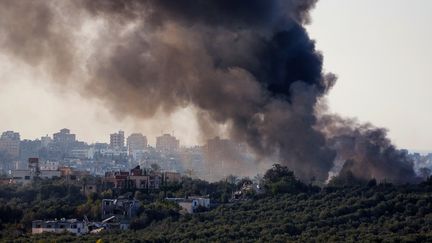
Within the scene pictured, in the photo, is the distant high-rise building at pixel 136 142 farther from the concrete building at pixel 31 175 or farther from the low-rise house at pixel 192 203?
the low-rise house at pixel 192 203

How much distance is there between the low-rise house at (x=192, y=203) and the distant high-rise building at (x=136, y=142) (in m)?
70.9

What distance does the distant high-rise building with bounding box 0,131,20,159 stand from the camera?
320 ft

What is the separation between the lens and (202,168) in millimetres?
81938

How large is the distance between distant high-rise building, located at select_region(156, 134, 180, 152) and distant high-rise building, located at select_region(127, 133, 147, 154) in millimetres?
5802

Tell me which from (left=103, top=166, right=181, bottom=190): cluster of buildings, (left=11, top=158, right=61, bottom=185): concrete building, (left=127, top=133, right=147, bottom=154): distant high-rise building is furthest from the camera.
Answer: (left=127, top=133, right=147, bottom=154): distant high-rise building

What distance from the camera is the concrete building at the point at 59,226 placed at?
109ft

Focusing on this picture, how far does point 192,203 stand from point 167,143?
66348mm

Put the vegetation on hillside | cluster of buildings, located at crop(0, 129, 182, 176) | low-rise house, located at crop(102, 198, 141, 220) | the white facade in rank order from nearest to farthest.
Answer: the vegetation on hillside
low-rise house, located at crop(102, 198, 141, 220)
the white facade
cluster of buildings, located at crop(0, 129, 182, 176)

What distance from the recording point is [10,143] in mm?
99875

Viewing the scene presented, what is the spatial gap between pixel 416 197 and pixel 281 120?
9.62 metres

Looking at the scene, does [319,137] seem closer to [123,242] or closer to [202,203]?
[202,203]

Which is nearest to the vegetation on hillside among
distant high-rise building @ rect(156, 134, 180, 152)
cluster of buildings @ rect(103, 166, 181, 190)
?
cluster of buildings @ rect(103, 166, 181, 190)

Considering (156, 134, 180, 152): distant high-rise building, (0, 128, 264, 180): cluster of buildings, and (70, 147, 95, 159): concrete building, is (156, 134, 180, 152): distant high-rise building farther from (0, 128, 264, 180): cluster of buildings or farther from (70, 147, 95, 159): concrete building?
(70, 147, 95, 159): concrete building

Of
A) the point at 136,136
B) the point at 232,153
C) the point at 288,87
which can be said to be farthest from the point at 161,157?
the point at 288,87
